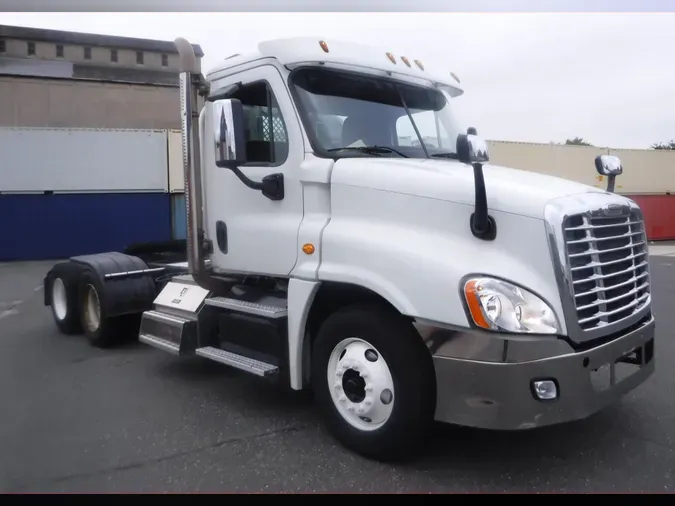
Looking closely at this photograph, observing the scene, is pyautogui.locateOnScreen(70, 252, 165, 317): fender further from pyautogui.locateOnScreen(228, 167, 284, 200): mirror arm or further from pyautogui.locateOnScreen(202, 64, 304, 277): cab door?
pyautogui.locateOnScreen(228, 167, 284, 200): mirror arm

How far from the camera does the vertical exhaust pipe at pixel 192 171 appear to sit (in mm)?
5258

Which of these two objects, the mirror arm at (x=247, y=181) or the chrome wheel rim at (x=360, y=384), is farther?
the mirror arm at (x=247, y=181)

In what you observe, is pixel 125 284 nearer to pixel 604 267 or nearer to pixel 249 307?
pixel 249 307

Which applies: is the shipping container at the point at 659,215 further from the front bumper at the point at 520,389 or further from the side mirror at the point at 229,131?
the side mirror at the point at 229,131

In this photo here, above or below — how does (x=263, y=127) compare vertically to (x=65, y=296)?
above

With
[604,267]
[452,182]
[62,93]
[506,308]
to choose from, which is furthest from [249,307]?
[62,93]

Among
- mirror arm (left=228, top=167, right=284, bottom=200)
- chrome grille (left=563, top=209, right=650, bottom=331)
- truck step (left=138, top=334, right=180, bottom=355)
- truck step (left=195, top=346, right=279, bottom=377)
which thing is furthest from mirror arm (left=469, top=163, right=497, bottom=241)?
truck step (left=138, top=334, right=180, bottom=355)

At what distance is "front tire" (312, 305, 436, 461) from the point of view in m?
3.56

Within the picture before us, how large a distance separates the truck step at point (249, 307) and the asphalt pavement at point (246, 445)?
0.81 meters

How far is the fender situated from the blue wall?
11.2m

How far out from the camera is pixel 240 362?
4.58 metres

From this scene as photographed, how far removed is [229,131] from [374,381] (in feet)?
6.41

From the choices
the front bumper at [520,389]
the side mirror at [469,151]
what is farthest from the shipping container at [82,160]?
the front bumper at [520,389]

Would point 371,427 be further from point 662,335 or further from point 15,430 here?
point 662,335
